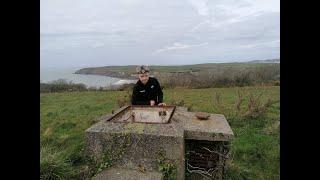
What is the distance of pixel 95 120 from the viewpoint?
24.7 ft

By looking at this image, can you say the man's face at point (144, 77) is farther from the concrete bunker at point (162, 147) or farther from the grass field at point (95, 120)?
the grass field at point (95, 120)

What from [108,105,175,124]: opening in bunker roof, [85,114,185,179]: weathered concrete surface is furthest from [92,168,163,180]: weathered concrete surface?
[108,105,175,124]: opening in bunker roof

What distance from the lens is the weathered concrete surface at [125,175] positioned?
406cm

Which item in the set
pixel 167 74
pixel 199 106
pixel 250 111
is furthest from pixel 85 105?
pixel 250 111

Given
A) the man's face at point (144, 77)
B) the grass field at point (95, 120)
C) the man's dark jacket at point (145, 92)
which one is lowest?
the grass field at point (95, 120)

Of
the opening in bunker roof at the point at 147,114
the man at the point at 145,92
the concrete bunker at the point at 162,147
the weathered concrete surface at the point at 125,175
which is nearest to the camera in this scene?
the weathered concrete surface at the point at 125,175

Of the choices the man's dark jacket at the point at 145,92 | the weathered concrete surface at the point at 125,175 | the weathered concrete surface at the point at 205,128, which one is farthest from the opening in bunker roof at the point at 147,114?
the weathered concrete surface at the point at 125,175

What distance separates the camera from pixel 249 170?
5938 mm

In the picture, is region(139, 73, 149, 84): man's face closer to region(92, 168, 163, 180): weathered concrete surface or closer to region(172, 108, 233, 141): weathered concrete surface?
region(172, 108, 233, 141): weathered concrete surface

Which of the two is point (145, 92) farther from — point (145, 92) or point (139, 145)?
point (139, 145)

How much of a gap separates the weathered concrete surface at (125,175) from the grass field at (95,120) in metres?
0.35

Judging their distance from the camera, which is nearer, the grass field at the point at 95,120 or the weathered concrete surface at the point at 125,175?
the weathered concrete surface at the point at 125,175

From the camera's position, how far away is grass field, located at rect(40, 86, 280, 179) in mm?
5051
